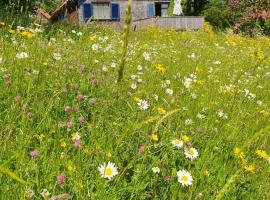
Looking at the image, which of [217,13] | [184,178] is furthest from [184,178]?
[217,13]

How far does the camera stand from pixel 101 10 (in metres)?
34.1

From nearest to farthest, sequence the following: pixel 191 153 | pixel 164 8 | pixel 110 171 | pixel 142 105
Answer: pixel 110 171 < pixel 191 153 < pixel 142 105 < pixel 164 8

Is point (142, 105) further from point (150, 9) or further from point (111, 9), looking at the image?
point (150, 9)

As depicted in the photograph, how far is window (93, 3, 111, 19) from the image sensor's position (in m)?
34.0

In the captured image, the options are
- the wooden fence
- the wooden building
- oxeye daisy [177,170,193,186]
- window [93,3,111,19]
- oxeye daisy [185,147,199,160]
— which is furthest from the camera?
window [93,3,111,19]

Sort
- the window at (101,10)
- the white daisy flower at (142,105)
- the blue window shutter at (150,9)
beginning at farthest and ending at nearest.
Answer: the blue window shutter at (150,9) < the window at (101,10) < the white daisy flower at (142,105)

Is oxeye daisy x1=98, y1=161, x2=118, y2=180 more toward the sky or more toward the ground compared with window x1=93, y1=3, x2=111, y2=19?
more toward the ground

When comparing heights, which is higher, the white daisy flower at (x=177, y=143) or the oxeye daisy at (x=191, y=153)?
the white daisy flower at (x=177, y=143)

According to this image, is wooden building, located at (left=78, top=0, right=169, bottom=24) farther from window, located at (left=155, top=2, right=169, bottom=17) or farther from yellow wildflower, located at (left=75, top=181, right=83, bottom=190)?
yellow wildflower, located at (left=75, top=181, right=83, bottom=190)

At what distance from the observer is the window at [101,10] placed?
34.0m

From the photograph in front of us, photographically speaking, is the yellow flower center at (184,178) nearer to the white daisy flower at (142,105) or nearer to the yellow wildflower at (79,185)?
the yellow wildflower at (79,185)

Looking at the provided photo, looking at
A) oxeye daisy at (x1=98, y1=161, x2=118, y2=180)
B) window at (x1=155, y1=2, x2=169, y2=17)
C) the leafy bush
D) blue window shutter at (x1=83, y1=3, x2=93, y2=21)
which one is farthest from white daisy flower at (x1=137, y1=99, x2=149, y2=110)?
the leafy bush

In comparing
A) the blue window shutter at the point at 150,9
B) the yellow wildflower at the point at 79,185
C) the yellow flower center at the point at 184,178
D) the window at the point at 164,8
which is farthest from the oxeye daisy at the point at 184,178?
the window at the point at 164,8

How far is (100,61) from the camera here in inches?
190
